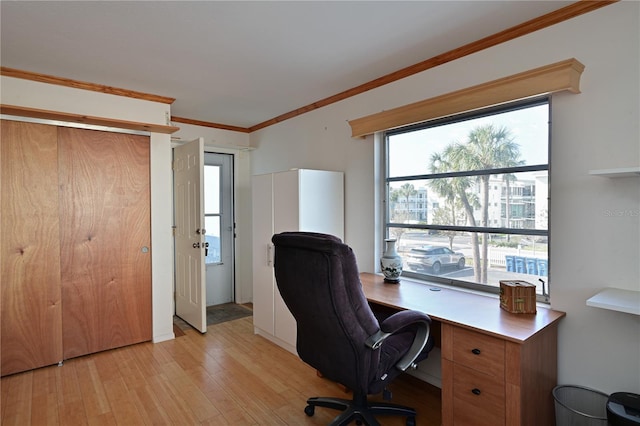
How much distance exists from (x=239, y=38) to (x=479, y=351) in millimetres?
2331

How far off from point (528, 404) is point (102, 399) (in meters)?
2.65

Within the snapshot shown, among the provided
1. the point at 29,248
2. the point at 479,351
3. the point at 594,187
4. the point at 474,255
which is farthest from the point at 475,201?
the point at 29,248

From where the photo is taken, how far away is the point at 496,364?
1716 millimetres

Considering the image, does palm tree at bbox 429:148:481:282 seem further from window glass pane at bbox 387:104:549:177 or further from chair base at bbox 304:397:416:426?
chair base at bbox 304:397:416:426

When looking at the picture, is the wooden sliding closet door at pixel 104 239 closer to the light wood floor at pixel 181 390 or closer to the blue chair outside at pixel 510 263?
the light wood floor at pixel 181 390

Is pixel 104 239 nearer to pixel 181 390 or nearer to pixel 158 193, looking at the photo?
pixel 158 193

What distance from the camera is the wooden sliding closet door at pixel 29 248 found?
8.90 ft

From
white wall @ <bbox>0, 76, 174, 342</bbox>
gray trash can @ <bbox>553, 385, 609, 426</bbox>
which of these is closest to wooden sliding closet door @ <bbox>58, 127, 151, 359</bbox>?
white wall @ <bbox>0, 76, 174, 342</bbox>

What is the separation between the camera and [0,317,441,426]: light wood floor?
2.19m

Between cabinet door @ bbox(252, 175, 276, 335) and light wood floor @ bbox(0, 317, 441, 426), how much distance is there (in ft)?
1.14

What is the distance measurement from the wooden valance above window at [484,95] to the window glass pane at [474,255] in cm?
87

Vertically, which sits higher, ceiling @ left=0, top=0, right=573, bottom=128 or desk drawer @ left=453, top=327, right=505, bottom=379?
ceiling @ left=0, top=0, right=573, bottom=128

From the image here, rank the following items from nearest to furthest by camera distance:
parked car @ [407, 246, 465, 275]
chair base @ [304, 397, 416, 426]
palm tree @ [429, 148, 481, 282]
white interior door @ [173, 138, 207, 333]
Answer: chair base @ [304, 397, 416, 426] < palm tree @ [429, 148, 481, 282] < parked car @ [407, 246, 465, 275] < white interior door @ [173, 138, 207, 333]

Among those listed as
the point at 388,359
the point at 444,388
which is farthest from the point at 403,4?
the point at 444,388
